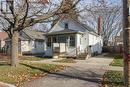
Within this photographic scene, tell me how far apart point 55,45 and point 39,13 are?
1452 centimetres

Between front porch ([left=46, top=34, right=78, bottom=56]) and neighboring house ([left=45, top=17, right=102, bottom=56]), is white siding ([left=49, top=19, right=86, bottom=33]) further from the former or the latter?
front porch ([left=46, top=34, right=78, bottom=56])

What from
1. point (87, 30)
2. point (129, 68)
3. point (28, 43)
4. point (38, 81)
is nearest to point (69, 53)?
point (87, 30)

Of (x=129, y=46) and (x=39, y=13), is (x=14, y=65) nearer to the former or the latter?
(x=39, y=13)

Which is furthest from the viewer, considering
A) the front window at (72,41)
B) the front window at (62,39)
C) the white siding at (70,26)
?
the white siding at (70,26)

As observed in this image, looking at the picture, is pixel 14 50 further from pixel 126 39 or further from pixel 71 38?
pixel 71 38

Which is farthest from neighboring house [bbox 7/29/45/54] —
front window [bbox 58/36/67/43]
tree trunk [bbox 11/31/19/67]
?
tree trunk [bbox 11/31/19/67]

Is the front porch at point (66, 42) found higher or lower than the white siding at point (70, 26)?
lower

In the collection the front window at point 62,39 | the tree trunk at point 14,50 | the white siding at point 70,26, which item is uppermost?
the white siding at point 70,26

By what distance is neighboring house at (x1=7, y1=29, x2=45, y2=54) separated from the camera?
141 feet

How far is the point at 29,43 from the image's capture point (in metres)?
44.8

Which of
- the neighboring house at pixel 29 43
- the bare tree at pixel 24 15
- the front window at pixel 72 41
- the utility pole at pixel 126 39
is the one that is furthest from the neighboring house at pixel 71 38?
the utility pole at pixel 126 39

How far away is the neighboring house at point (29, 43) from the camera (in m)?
43.1

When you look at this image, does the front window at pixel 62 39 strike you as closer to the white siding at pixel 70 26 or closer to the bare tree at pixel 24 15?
the white siding at pixel 70 26

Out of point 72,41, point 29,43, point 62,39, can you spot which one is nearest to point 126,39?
point 72,41
